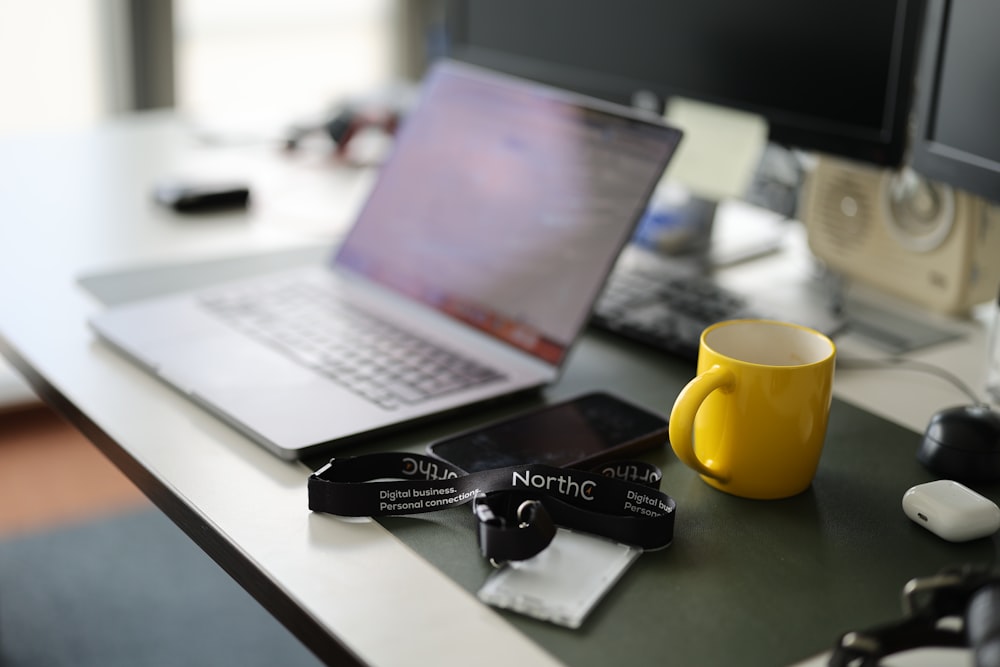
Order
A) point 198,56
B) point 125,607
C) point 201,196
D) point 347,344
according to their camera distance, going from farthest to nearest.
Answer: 1. point 198,56
2. point 125,607
3. point 201,196
4. point 347,344

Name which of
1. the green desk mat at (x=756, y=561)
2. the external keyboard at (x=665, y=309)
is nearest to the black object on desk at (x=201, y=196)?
the external keyboard at (x=665, y=309)

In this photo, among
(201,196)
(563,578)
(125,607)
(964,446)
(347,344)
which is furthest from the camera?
(125,607)

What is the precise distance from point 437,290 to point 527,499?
38cm

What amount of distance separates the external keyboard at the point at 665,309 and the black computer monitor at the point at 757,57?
Result: 16 centimetres

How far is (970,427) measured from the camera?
77 centimetres

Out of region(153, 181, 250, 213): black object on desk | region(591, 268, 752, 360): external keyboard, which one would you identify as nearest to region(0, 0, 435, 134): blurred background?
region(153, 181, 250, 213): black object on desk

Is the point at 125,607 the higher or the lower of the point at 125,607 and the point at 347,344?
the lower

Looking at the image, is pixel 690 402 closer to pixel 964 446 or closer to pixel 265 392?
pixel 964 446

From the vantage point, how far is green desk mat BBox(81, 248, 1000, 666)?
59 centimetres

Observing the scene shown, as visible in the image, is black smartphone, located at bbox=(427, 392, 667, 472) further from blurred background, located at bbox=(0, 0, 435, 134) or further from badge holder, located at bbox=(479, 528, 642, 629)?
blurred background, located at bbox=(0, 0, 435, 134)

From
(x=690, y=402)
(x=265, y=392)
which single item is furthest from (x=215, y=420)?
(x=690, y=402)

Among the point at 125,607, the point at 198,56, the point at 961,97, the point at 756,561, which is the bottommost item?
the point at 125,607

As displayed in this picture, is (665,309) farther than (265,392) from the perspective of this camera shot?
Yes

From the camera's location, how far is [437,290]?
1.04 meters
